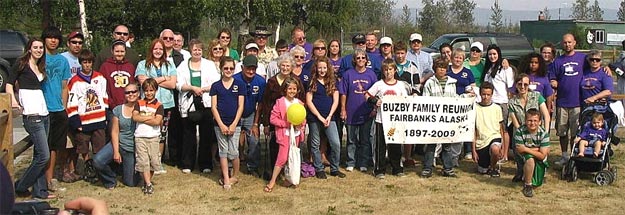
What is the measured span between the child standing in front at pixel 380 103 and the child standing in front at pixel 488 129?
948 millimetres

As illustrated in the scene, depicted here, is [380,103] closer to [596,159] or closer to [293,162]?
[293,162]

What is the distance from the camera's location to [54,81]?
23.0 ft

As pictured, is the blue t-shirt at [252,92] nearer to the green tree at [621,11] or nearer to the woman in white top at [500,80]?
the woman in white top at [500,80]

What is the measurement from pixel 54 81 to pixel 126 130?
961 millimetres

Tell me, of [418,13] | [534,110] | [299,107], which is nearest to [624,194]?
[534,110]

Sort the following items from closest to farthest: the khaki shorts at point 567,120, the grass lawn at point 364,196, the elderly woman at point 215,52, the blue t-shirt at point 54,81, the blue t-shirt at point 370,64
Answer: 1. the grass lawn at point 364,196
2. the blue t-shirt at point 54,81
3. the blue t-shirt at point 370,64
4. the elderly woman at point 215,52
5. the khaki shorts at point 567,120

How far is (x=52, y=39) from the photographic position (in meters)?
7.08

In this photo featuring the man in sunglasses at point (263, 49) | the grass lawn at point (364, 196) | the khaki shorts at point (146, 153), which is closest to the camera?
the grass lawn at point (364, 196)

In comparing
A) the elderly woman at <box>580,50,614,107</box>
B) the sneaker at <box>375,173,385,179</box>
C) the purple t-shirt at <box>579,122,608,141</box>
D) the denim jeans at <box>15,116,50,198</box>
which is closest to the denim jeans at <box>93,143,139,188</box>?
the denim jeans at <box>15,116,50,198</box>

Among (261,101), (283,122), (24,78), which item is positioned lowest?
(283,122)

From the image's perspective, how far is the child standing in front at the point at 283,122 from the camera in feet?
25.0

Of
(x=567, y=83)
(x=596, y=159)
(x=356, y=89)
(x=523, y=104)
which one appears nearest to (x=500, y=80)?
(x=523, y=104)

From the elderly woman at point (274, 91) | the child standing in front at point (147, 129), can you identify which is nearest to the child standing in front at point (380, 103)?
the elderly woman at point (274, 91)

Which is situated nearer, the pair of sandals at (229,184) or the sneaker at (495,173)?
the pair of sandals at (229,184)
